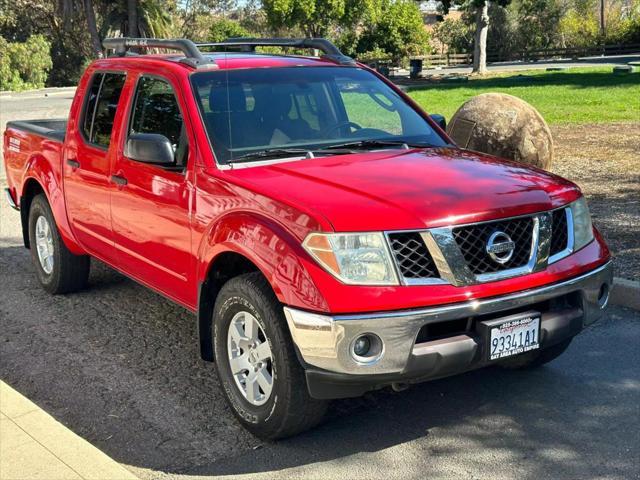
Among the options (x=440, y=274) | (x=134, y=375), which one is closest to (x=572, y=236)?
(x=440, y=274)

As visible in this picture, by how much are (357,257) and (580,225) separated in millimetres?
1499

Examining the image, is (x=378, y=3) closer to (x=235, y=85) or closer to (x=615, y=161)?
(x=615, y=161)

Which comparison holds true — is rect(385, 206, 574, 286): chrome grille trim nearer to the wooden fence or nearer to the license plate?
the license plate

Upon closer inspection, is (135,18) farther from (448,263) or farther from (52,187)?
(448,263)

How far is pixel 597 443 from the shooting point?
4.38 metres

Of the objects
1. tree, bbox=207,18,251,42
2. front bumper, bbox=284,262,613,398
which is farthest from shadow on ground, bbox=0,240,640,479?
tree, bbox=207,18,251,42

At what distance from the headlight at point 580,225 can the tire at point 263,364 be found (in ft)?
5.42

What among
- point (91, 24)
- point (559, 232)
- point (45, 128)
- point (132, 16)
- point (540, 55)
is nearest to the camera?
point (559, 232)

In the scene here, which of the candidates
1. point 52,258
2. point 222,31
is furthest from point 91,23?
point 52,258

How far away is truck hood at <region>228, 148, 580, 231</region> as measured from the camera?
160 inches

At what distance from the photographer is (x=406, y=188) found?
434 centimetres

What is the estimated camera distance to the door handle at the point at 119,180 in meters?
5.59

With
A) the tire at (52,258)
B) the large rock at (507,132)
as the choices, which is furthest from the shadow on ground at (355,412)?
the large rock at (507,132)

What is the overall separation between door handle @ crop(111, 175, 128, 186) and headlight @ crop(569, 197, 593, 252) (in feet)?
9.13
